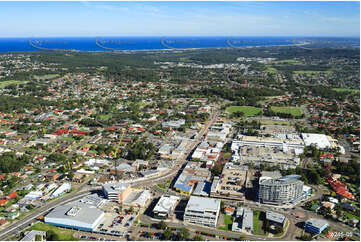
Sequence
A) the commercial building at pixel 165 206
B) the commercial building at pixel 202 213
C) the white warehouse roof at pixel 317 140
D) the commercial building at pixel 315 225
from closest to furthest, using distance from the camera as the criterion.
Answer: the commercial building at pixel 315 225, the commercial building at pixel 202 213, the commercial building at pixel 165 206, the white warehouse roof at pixel 317 140

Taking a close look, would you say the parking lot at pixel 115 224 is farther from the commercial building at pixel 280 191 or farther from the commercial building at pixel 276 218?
the commercial building at pixel 280 191

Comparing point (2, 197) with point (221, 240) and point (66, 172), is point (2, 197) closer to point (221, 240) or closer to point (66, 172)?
point (66, 172)

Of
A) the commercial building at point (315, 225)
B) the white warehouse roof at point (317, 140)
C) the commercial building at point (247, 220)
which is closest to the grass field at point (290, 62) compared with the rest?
the white warehouse roof at point (317, 140)

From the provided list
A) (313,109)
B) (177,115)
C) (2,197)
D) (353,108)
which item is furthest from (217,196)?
(353,108)

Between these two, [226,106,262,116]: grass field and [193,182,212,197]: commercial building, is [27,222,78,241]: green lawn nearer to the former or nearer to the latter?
[193,182,212,197]: commercial building

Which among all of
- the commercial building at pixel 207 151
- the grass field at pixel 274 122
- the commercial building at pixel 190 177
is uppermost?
the grass field at pixel 274 122

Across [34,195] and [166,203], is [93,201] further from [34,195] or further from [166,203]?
[166,203]

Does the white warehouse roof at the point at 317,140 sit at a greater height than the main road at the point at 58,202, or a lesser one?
greater
